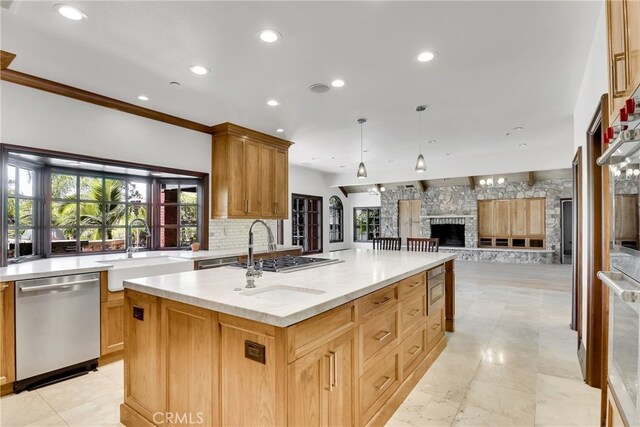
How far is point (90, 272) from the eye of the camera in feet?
9.36

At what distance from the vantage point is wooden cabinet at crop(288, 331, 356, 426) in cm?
141

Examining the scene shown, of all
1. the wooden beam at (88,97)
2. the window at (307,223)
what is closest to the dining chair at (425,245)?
the wooden beam at (88,97)

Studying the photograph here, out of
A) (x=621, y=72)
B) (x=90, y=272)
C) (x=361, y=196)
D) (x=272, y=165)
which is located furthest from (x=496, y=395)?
(x=361, y=196)

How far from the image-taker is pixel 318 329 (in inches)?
60.3

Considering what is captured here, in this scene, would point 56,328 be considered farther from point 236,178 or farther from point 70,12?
point 236,178

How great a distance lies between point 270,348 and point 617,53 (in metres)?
1.91

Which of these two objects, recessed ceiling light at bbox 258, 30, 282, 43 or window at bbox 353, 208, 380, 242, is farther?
window at bbox 353, 208, 380, 242

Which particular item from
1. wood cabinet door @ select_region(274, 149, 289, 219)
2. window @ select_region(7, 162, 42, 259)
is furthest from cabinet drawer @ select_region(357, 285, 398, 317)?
window @ select_region(7, 162, 42, 259)

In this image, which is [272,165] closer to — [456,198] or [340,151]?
[340,151]

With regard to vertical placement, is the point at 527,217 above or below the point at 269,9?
below

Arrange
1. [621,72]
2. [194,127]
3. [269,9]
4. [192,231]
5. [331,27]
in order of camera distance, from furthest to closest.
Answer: [192,231] → [194,127] → [331,27] → [269,9] → [621,72]

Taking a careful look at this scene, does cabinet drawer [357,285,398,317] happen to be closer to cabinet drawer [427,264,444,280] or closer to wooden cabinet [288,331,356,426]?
wooden cabinet [288,331,356,426]

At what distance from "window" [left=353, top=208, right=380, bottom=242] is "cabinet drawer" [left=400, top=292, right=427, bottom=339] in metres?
8.79

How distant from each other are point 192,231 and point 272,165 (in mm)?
1592
